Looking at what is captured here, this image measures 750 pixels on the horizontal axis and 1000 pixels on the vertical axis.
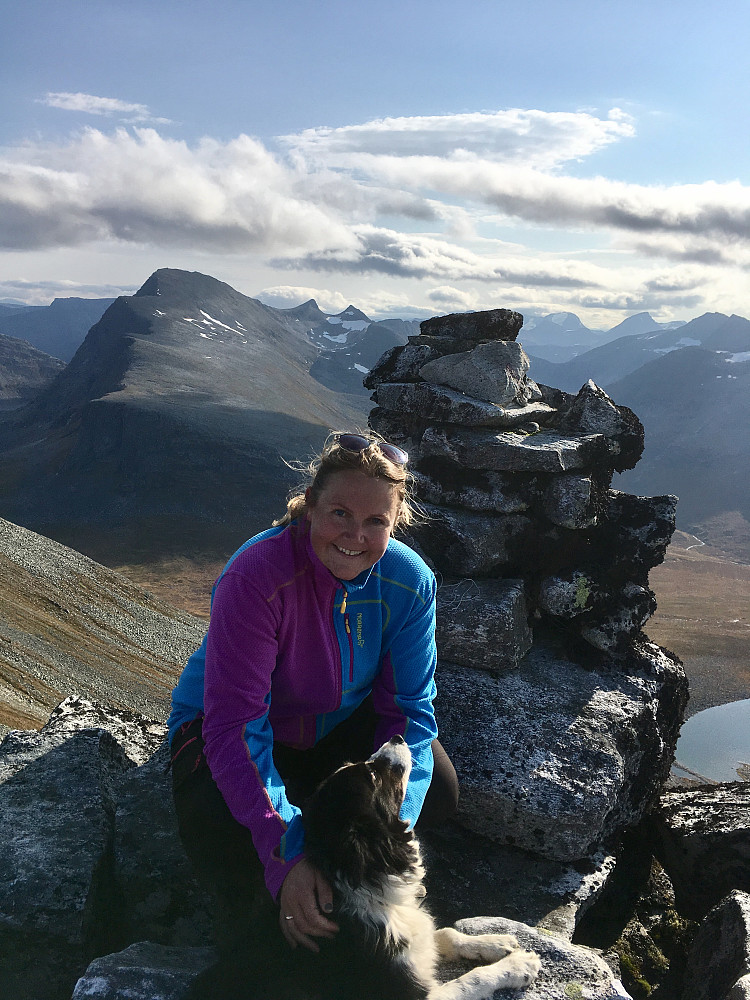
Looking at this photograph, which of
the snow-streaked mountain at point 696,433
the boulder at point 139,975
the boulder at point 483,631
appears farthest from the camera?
the snow-streaked mountain at point 696,433

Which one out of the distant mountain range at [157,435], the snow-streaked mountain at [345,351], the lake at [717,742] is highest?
the snow-streaked mountain at [345,351]

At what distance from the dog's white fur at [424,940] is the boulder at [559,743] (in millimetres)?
1162

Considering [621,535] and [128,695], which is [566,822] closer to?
[621,535]

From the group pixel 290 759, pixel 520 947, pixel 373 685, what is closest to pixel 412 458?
pixel 373 685

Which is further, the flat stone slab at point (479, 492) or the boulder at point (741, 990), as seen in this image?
the flat stone slab at point (479, 492)

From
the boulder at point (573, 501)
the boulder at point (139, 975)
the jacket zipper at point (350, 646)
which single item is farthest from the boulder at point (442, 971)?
the boulder at point (573, 501)

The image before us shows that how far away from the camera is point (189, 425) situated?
2507 inches

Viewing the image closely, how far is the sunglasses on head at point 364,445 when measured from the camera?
3291mm

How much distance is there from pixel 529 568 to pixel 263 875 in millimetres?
3724

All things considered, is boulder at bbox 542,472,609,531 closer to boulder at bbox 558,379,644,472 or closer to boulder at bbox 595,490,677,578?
boulder at bbox 595,490,677,578

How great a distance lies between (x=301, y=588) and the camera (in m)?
3.37

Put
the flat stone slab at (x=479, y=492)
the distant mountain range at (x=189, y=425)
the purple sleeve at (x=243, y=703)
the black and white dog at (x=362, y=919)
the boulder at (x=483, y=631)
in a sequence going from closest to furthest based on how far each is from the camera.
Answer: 1. the black and white dog at (x=362, y=919)
2. the purple sleeve at (x=243, y=703)
3. the boulder at (x=483, y=631)
4. the flat stone slab at (x=479, y=492)
5. the distant mountain range at (x=189, y=425)

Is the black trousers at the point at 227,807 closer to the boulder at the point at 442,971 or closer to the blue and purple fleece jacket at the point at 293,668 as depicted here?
the blue and purple fleece jacket at the point at 293,668

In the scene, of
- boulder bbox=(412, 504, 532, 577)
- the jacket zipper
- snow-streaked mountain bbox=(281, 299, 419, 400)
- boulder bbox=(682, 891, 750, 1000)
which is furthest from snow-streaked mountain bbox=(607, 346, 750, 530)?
the jacket zipper
